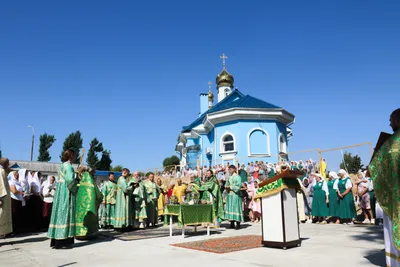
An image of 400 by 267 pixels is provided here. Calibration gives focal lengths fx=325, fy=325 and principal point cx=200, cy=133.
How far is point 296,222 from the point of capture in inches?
262

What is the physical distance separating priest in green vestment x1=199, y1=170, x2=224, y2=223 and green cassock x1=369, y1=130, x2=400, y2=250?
5.82 m

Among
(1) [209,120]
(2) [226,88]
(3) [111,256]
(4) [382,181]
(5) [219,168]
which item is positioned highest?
(2) [226,88]

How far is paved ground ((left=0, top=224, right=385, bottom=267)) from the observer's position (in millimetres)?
5105

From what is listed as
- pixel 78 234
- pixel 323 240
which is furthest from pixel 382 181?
pixel 78 234

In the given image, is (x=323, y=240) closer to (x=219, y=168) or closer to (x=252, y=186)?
(x=252, y=186)

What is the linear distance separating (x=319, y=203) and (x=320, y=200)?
125 mm

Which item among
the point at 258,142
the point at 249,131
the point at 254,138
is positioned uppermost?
the point at 249,131

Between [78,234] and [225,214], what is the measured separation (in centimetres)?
453

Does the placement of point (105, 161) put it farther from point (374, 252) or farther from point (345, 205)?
point (374, 252)

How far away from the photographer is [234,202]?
33.6ft

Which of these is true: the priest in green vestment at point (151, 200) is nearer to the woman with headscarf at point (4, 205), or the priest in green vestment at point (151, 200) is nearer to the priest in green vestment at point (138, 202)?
the priest in green vestment at point (138, 202)

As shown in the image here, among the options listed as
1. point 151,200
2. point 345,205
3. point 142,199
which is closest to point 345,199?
point 345,205

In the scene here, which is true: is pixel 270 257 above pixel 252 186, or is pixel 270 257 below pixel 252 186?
below

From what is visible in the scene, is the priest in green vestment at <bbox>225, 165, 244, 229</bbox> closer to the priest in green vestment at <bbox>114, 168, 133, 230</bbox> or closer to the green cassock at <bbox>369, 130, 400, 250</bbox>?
the priest in green vestment at <bbox>114, 168, 133, 230</bbox>
